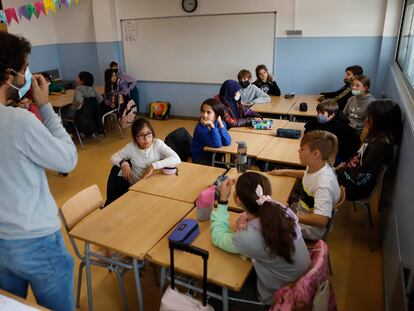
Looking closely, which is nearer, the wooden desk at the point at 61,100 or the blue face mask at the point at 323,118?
the blue face mask at the point at 323,118

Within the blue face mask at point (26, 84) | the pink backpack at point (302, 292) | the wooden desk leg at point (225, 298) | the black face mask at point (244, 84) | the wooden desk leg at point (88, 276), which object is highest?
the blue face mask at point (26, 84)

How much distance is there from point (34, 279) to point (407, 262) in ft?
5.61

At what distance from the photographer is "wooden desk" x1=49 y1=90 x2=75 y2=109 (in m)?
5.38

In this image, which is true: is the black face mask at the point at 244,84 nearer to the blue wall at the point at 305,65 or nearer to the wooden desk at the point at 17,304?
the blue wall at the point at 305,65

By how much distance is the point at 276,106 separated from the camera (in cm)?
463

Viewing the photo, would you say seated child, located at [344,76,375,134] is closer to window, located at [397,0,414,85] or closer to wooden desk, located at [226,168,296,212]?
window, located at [397,0,414,85]

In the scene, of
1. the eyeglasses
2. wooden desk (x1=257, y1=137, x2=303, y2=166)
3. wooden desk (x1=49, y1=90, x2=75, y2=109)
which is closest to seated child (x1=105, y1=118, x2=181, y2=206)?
the eyeglasses

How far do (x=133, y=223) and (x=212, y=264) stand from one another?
0.59 meters

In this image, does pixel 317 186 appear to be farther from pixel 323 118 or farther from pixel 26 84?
pixel 26 84

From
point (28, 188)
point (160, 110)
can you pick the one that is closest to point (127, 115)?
point (160, 110)

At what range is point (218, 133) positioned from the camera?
320 centimetres

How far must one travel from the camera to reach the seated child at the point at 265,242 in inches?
58.6

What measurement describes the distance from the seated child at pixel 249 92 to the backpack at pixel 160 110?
2.53m

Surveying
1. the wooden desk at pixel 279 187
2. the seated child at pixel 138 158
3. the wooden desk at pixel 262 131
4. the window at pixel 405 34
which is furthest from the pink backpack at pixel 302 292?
the window at pixel 405 34
